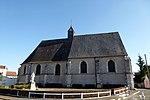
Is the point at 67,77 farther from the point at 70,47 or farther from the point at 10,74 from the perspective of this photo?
the point at 10,74

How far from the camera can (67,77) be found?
26.5 metres

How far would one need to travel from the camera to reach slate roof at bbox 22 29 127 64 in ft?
87.6

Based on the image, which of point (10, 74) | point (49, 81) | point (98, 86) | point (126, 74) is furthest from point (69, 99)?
point (10, 74)

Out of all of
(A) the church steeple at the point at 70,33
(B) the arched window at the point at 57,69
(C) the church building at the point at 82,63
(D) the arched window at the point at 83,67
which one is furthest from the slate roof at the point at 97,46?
(B) the arched window at the point at 57,69

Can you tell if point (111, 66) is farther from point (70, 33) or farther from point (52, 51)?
point (52, 51)

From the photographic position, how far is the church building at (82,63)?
24.6 metres

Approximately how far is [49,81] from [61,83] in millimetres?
2870

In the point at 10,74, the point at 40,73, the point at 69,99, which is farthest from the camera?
the point at 10,74

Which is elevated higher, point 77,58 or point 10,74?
point 77,58

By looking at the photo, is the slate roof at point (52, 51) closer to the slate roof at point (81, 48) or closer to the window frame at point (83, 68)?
the slate roof at point (81, 48)

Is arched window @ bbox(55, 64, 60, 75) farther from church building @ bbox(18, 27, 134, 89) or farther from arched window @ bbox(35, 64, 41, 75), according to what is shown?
arched window @ bbox(35, 64, 41, 75)

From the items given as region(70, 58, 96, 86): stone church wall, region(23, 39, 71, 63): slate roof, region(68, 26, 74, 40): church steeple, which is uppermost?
region(68, 26, 74, 40): church steeple

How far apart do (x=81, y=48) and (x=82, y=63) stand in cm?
374

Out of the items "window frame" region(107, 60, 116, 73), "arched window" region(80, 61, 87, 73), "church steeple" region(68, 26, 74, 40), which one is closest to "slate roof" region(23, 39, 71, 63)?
"church steeple" region(68, 26, 74, 40)
